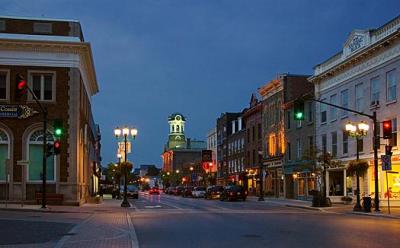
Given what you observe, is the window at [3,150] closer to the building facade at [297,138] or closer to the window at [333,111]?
the building facade at [297,138]

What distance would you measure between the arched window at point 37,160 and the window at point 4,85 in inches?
125

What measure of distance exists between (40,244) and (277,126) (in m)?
52.6

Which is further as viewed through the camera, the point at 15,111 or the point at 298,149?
the point at 298,149

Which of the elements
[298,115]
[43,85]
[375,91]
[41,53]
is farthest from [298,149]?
[298,115]

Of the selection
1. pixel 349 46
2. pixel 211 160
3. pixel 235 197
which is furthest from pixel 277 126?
pixel 211 160

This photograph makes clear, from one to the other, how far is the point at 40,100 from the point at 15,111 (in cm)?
178

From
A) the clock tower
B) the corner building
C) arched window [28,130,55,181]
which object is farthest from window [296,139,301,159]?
the clock tower

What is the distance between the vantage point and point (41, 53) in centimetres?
4088

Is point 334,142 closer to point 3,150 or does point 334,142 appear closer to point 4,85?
point 3,150

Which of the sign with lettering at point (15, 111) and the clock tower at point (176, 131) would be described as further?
the clock tower at point (176, 131)

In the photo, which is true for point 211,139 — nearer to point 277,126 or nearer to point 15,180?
point 277,126

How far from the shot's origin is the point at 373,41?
143 ft

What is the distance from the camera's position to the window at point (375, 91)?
4316 centimetres

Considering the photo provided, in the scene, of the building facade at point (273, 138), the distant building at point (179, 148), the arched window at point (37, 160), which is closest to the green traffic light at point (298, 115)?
the arched window at point (37, 160)
